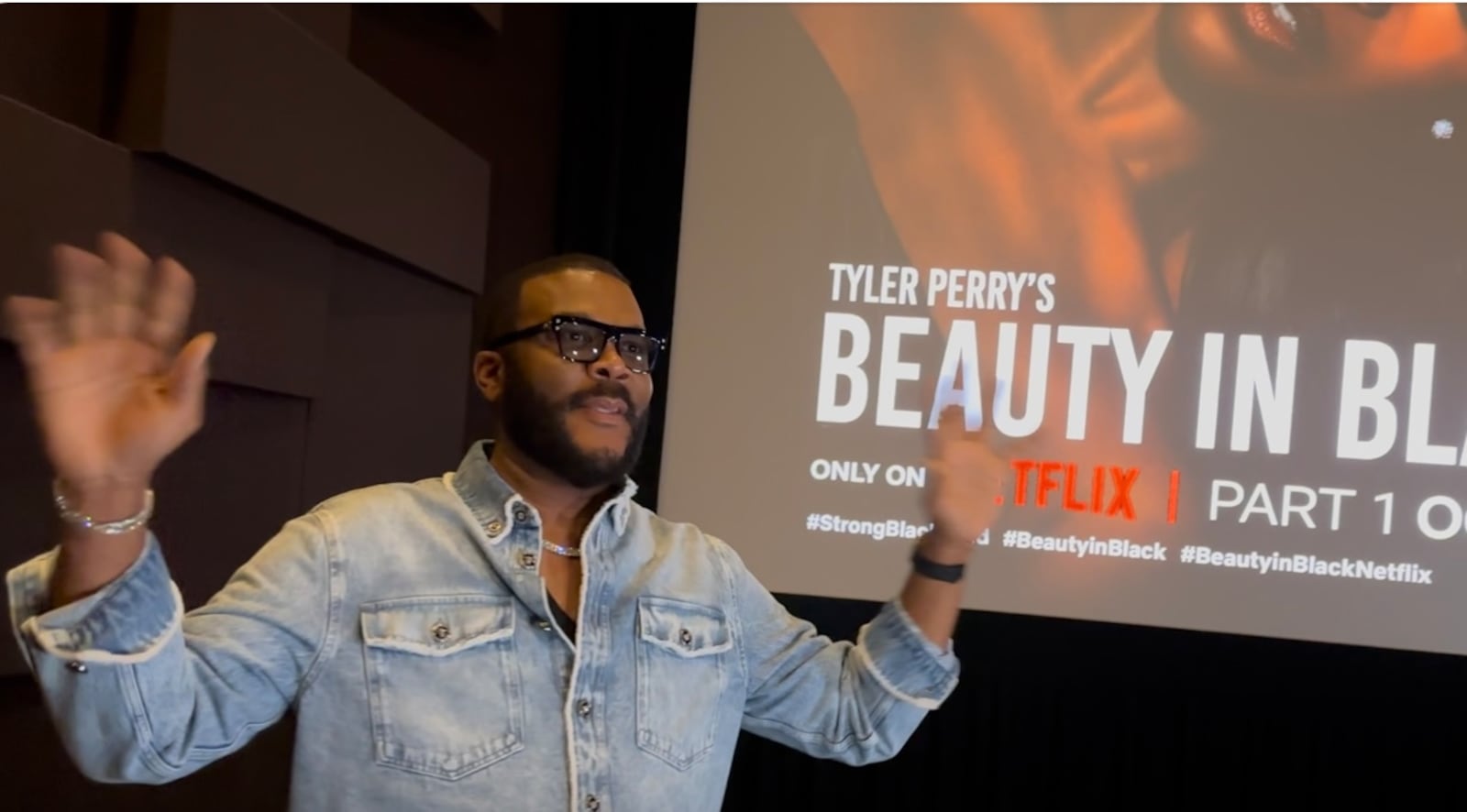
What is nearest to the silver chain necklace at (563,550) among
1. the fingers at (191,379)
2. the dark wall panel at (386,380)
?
the fingers at (191,379)

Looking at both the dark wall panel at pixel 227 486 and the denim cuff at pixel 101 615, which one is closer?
the denim cuff at pixel 101 615

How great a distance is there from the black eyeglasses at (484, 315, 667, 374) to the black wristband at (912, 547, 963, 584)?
39 cm

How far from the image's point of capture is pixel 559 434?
4.29ft

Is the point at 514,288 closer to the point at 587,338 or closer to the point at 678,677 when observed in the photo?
the point at 587,338

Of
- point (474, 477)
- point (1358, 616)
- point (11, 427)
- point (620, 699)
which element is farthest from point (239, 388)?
point (1358, 616)

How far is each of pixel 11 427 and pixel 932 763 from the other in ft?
7.75

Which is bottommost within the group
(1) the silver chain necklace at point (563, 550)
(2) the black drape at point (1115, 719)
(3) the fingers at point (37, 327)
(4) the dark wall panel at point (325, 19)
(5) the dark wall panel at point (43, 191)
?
(2) the black drape at point (1115, 719)

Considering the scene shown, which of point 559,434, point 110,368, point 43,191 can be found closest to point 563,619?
point 559,434

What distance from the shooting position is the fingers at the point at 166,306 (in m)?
0.99

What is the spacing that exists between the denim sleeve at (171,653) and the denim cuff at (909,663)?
23.7 inches

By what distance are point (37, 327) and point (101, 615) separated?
233 millimetres

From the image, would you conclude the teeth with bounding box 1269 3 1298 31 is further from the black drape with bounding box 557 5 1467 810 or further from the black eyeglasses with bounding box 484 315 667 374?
the black eyeglasses with bounding box 484 315 667 374

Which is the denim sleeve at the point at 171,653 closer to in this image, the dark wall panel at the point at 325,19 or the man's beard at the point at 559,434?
the man's beard at the point at 559,434

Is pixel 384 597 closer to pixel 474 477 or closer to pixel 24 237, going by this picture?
pixel 474 477
